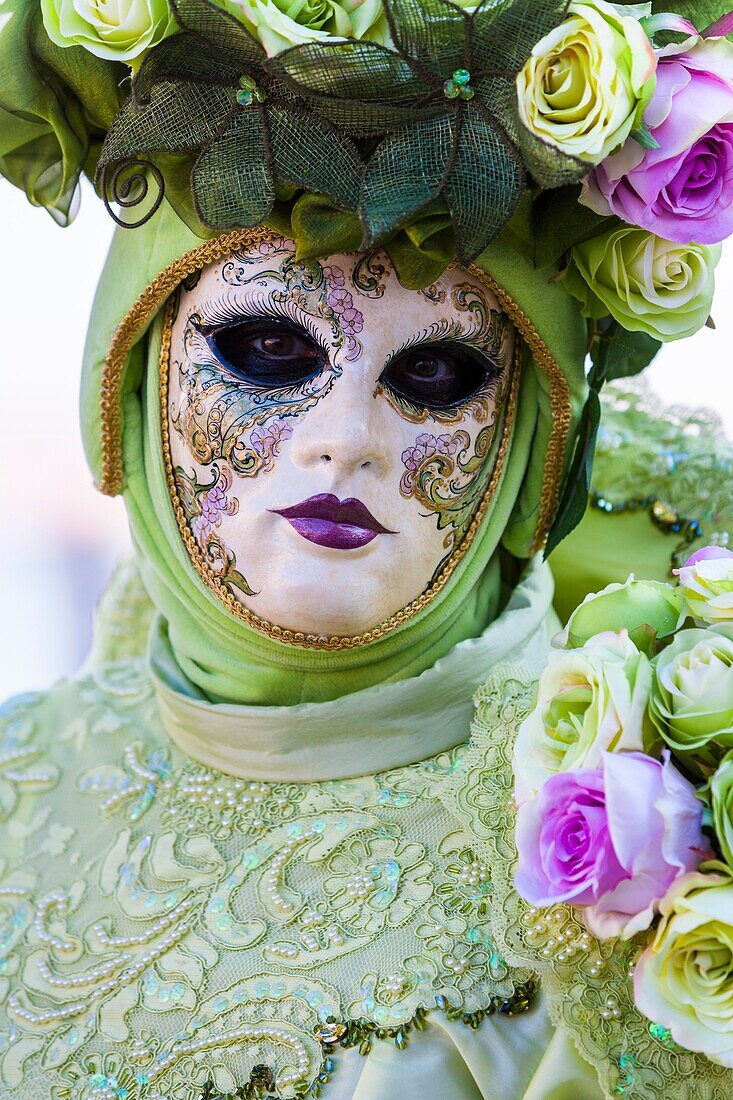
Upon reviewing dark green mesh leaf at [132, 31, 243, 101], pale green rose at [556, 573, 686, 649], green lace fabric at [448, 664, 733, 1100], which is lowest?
green lace fabric at [448, 664, 733, 1100]

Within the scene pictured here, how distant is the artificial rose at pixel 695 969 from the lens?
98 cm

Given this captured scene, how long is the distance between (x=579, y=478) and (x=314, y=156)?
1.70 ft

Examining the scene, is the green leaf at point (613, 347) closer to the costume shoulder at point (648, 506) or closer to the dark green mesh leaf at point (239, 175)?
the costume shoulder at point (648, 506)

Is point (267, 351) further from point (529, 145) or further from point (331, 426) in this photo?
point (529, 145)

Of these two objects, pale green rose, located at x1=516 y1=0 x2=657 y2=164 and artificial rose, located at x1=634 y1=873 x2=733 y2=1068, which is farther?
pale green rose, located at x1=516 y1=0 x2=657 y2=164

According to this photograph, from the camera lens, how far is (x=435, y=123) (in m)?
1.23

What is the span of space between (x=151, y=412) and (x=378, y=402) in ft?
1.04

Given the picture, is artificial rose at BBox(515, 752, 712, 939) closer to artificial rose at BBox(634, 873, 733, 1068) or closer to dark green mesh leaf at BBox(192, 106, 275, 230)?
artificial rose at BBox(634, 873, 733, 1068)

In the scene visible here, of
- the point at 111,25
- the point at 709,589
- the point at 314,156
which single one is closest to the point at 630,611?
the point at 709,589

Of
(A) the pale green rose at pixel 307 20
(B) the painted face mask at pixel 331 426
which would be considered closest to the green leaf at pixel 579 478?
(B) the painted face mask at pixel 331 426

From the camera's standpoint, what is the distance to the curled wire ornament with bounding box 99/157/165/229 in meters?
1.37

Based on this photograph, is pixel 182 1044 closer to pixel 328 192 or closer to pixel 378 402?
pixel 378 402

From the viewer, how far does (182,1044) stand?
4.36ft

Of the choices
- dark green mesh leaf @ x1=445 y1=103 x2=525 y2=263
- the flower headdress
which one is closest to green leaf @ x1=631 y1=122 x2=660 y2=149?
the flower headdress
